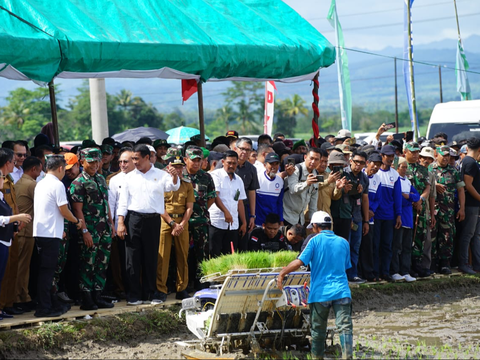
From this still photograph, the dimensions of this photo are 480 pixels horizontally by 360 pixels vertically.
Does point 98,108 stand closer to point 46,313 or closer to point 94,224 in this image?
point 94,224

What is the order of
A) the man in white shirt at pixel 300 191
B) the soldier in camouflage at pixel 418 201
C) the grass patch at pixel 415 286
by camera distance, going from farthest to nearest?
the soldier in camouflage at pixel 418 201 < the grass patch at pixel 415 286 < the man in white shirt at pixel 300 191

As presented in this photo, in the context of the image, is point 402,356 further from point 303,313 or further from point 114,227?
point 114,227

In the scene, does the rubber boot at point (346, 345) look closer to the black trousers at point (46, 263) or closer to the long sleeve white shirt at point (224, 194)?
the long sleeve white shirt at point (224, 194)

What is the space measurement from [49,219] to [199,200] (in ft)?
7.00

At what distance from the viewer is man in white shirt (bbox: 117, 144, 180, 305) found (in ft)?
28.4

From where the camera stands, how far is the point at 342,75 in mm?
19609

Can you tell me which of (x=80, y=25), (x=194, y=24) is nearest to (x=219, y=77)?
(x=194, y=24)

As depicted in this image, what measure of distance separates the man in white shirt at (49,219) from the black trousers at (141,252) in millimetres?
989

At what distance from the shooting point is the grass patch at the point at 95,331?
742 centimetres

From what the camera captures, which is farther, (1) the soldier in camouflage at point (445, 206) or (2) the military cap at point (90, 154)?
(1) the soldier in camouflage at point (445, 206)

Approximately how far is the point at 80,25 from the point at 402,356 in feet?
20.0

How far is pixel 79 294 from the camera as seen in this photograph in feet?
28.2

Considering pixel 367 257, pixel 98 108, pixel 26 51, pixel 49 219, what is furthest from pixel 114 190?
pixel 98 108

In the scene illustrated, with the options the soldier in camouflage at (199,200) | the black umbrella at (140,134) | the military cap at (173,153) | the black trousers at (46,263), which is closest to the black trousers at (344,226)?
the soldier in camouflage at (199,200)
